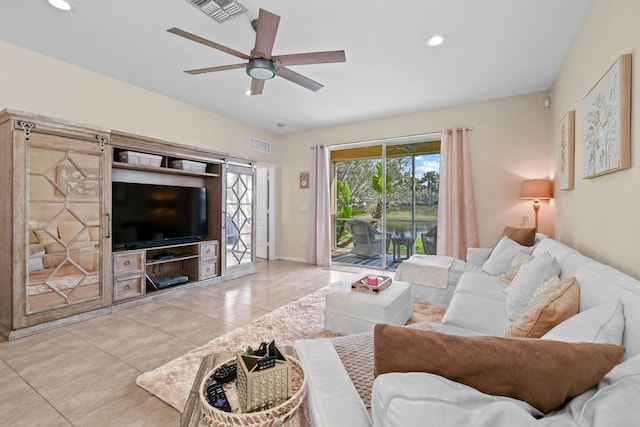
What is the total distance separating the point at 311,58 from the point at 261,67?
43cm

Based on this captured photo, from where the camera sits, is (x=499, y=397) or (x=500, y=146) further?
(x=500, y=146)

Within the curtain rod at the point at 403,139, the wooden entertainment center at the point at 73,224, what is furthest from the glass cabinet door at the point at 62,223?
the curtain rod at the point at 403,139

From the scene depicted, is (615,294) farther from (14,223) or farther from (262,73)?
(14,223)

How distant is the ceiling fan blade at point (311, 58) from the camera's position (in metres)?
2.28

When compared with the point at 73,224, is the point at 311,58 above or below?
above

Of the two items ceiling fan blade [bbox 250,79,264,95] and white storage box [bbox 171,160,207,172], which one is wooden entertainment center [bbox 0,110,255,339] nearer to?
white storage box [bbox 171,160,207,172]

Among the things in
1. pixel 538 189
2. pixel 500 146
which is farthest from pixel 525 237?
pixel 500 146

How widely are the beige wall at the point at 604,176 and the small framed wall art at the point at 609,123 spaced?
4cm

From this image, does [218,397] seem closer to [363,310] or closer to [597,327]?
[597,327]

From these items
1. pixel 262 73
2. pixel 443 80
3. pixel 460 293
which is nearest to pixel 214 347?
pixel 460 293

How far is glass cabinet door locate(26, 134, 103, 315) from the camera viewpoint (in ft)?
8.80

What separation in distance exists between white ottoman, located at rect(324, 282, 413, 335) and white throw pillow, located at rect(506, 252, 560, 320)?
87 centimetres

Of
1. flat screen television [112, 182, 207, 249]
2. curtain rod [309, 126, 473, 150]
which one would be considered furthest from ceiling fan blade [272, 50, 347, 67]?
curtain rod [309, 126, 473, 150]

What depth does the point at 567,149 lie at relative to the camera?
2.91 meters
